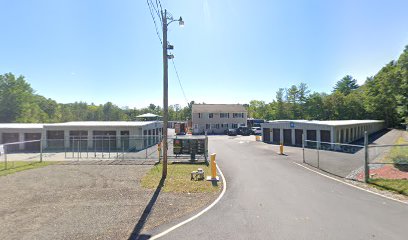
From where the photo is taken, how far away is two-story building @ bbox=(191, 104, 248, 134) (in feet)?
208

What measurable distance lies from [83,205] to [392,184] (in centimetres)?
1324

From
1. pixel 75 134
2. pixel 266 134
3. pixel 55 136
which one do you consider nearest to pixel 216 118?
pixel 266 134

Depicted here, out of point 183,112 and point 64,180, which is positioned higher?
point 183,112

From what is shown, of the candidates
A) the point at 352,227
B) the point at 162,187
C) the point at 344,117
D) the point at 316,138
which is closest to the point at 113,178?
the point at 162,187

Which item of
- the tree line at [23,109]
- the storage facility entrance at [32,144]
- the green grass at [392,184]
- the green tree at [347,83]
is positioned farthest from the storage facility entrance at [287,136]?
the green tree at [347,83]

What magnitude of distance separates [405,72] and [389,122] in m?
55.0

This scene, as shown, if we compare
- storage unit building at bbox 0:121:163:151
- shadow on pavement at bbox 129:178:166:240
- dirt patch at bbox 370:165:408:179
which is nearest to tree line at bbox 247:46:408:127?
dirt patch at bbox 370:165:408:179

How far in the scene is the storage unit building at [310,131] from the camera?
100 ft

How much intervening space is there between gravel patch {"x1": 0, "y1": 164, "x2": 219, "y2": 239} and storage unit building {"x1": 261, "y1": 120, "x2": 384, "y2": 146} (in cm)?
2351

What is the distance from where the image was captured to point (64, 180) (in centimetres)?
1430

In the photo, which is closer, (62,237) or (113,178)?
(62,237)

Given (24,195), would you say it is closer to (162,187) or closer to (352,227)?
(162,187)

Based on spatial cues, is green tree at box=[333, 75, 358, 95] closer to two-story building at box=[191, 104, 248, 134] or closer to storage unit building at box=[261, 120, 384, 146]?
two-story building at box=[191, 104, 248, 134]

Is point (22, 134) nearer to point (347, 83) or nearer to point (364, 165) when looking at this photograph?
point (364, 165)
